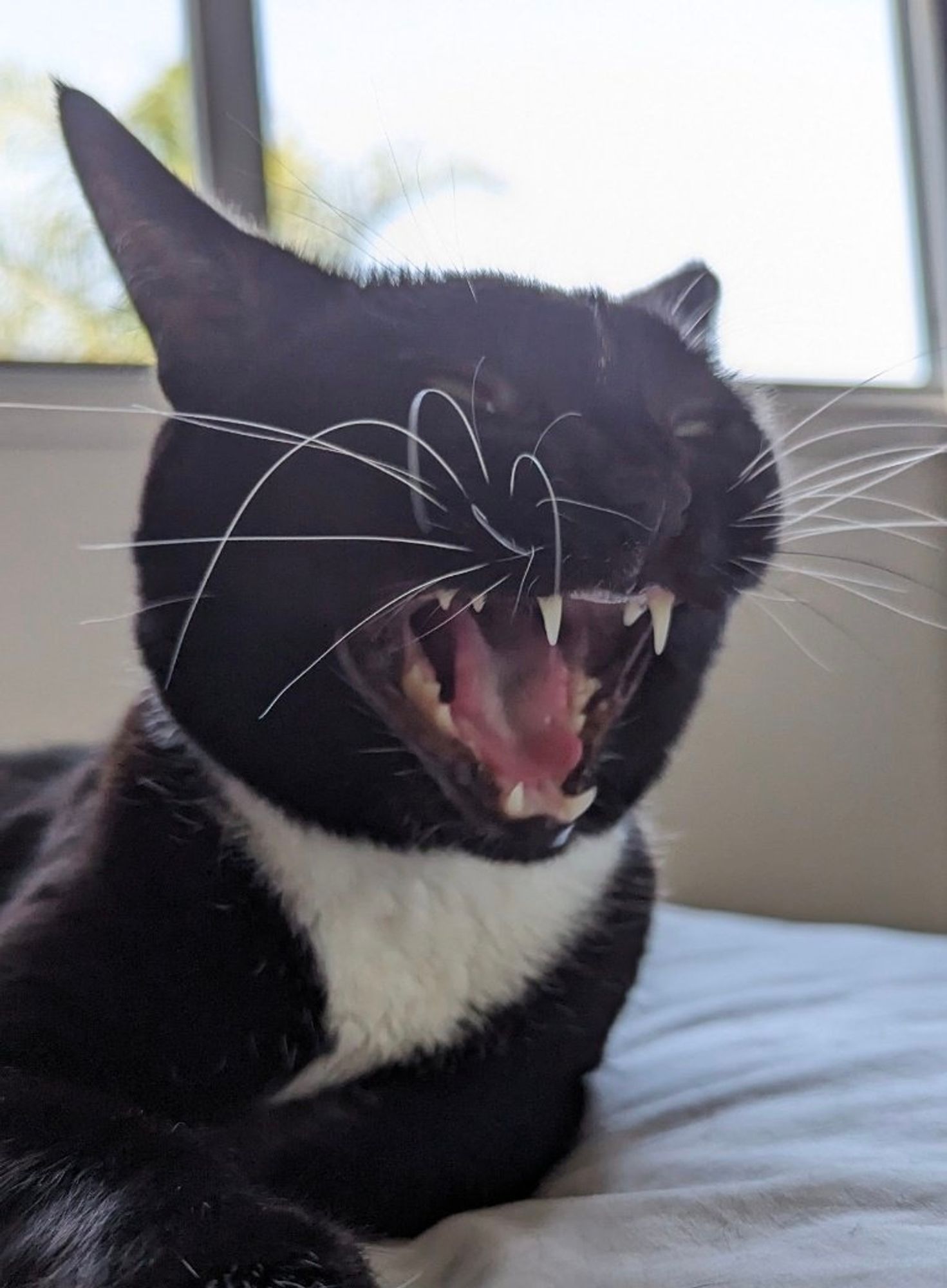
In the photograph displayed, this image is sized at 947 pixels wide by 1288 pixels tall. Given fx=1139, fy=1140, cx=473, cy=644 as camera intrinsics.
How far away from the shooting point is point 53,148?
0.81 metres

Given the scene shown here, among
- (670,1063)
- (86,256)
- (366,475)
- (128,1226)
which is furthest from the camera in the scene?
(86,256)

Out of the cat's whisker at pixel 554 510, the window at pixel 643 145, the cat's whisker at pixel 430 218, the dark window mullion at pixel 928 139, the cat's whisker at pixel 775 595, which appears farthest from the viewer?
the dark window mullion at pixel 928 139

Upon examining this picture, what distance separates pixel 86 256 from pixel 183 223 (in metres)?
0.41

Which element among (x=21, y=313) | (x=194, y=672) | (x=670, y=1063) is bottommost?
(x=670, y=1063)

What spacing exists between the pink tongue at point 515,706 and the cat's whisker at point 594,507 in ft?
0.35

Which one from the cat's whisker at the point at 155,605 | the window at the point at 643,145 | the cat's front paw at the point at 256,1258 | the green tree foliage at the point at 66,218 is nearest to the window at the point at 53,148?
the green tree foliage at the point at 66,218

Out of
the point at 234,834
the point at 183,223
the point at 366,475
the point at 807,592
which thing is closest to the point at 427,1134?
the point at 234,834

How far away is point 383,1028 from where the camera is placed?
1.94 ft

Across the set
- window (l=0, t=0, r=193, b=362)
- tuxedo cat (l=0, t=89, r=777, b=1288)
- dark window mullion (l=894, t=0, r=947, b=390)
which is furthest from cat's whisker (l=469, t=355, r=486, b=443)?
dark window mullion (l=894, t=0, r=947, b=390)

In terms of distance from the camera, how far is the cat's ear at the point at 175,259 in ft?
1.79

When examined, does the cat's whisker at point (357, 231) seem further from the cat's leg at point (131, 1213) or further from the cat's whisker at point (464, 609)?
the cat's leg at point (131, 1213)

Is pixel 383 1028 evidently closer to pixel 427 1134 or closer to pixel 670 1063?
pixel 427 1134

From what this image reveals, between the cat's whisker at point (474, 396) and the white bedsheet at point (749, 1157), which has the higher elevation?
the cat's whisker at point (474, 396)

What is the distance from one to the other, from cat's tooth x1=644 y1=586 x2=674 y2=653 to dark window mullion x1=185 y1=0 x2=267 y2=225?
2.24 ft
